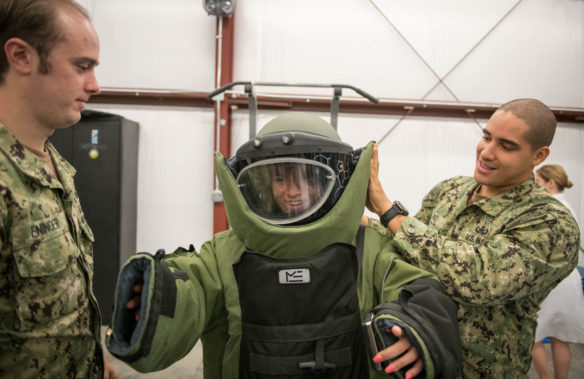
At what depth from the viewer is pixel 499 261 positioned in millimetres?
1312

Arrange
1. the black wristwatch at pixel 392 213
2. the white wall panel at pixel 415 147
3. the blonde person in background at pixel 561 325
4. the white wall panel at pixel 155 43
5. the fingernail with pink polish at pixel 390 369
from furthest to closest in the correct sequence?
the white wall panel at pixel 415 147 < the white wall panel at pixel 155 43 < the blonde person in background at pixel 561 325 < the black wristwatch at pixel 392 213 < the fingernail with pink polish at pixel 390 369

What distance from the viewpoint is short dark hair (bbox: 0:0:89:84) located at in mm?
1100

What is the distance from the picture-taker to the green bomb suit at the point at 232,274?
1.08 meters

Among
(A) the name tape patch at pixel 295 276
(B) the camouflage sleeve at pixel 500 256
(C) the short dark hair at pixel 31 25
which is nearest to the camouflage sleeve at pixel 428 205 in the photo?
(B) the camouflage sleeve at pixel 500 256

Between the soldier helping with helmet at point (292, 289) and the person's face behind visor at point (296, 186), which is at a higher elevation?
the person's face behind visor at point (296, 186)

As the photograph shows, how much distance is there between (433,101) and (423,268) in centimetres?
373

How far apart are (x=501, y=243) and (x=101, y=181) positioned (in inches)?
150

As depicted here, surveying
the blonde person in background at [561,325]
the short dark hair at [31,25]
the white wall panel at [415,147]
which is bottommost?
the blonde person in background at [561,325]

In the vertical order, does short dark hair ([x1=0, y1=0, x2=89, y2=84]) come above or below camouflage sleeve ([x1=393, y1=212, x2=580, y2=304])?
above

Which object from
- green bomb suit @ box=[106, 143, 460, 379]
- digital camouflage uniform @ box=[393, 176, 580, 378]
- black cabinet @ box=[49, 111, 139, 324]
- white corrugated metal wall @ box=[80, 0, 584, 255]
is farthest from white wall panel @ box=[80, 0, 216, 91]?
digital camouflage uniform @ box=[393, 176, 580, 378]

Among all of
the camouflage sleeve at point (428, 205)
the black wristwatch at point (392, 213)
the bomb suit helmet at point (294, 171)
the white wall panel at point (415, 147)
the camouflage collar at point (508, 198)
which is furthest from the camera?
the white wall panel at point (415, 147)

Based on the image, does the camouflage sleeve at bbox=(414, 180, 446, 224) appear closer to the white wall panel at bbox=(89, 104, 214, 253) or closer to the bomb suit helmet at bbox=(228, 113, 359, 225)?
the bomb suit helmet at bbox=(228, 113, 359, 225)

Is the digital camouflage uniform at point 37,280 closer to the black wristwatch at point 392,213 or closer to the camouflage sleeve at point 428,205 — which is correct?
the black wristwatch at point 392,213

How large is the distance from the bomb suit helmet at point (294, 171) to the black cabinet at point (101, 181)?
3.07m
